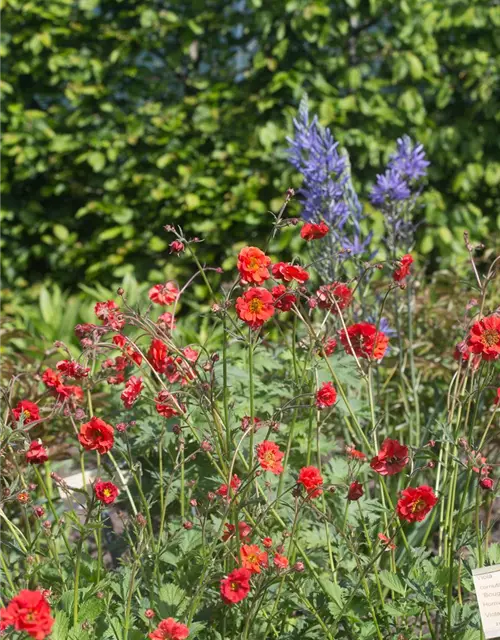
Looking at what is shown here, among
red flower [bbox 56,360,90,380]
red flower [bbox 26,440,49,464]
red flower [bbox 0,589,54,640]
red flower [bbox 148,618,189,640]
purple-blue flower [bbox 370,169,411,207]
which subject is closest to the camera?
red flower [bbox 0,589,54,640]

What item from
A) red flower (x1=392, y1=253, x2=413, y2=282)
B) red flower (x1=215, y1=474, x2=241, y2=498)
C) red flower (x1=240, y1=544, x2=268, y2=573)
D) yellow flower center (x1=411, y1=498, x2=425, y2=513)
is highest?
red flower (x1=392, y1=253, x2=413, y2=282)

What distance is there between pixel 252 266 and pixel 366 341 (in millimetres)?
444

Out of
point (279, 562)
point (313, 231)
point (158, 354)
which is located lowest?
point (279, 562)

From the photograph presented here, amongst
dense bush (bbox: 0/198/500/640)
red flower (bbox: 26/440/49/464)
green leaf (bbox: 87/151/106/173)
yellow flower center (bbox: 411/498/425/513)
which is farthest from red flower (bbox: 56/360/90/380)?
green leaf (bbox: 87/151/106/173)

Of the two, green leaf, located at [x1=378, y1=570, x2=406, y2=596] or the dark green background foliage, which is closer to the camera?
green leaf, located at [x1=378, y1=570, x2=406, y2=596]

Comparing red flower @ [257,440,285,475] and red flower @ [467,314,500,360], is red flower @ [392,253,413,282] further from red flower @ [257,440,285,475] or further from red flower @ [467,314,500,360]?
red flower @ [257,440,285,475]

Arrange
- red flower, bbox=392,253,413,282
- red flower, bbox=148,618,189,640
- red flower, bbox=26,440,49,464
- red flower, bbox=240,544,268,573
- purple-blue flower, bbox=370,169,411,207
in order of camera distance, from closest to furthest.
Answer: red flower, bbox=148,618,189,640 < red flower, bbox=240,544,268,573 < red flower, bbox=26,440,49,464 < red flower, bbox=392,253,413,282 < purple-blue flower, bbox=370,169,411,207

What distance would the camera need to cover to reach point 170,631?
4.52 ft

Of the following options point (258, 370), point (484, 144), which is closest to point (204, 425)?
point (258, 370)

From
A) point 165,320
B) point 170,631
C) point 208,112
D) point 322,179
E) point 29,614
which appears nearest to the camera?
point 29,614

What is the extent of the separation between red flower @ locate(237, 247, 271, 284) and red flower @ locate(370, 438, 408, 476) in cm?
38

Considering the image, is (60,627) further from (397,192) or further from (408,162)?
(408,162)

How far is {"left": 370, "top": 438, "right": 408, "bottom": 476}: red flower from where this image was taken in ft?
5.19

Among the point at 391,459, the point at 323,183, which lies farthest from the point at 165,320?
the point at 323,183
